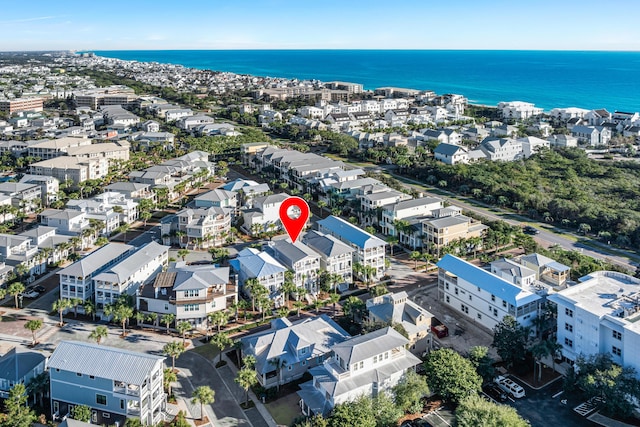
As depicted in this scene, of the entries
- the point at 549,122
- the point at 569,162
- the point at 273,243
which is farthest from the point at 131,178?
the point at 549,122

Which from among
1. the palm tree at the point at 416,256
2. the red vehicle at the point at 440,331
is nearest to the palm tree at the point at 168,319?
the red vehicle at the point at 440,331

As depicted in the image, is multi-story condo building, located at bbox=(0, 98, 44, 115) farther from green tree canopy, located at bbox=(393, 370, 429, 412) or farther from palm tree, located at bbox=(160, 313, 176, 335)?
green tree canopy, located at bbox=(393, 370, 429, 412)

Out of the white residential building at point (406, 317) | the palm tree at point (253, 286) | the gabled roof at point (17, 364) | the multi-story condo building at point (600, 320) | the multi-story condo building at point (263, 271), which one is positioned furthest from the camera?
the multi-story condo building at point (263, 271)

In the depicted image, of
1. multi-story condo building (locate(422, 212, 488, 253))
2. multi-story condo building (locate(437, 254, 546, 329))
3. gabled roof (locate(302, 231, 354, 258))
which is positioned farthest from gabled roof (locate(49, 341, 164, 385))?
multi-story condo building (locate(422, 212, 488, 253))

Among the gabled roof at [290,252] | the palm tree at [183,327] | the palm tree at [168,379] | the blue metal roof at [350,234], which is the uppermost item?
the blue metal roof at [350,234]

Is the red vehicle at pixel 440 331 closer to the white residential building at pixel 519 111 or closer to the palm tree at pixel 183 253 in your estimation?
the palm tree at pixel 183 253

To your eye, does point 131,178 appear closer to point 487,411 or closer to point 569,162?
point 487,411

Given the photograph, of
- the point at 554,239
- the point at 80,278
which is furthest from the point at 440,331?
the point at 80,278
